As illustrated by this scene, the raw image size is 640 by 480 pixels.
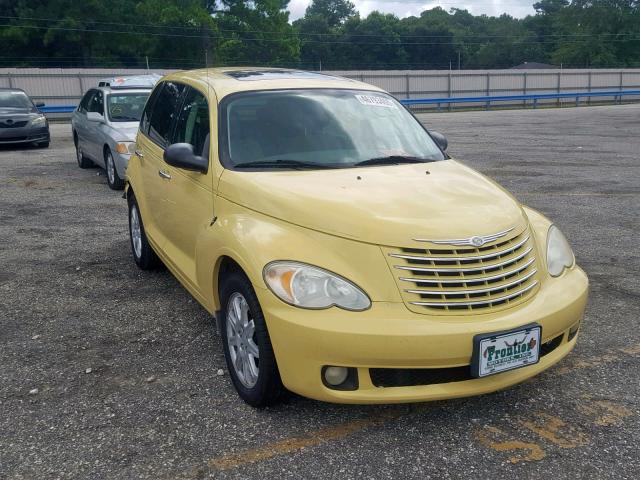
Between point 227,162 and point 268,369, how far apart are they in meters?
1.42

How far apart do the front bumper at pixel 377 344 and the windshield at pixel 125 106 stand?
27.4 feet

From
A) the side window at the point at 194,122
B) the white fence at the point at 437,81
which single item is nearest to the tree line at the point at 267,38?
the white fence at the point at 437,81

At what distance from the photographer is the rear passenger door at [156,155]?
5141 millimetres

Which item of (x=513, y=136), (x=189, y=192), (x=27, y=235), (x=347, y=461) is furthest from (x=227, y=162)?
(x=513, y=136)

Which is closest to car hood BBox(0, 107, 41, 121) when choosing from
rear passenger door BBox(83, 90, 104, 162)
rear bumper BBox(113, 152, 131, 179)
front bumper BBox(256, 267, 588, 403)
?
rear passenger door BBox(83, 90, 104, 162)

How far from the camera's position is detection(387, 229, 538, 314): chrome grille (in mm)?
3141

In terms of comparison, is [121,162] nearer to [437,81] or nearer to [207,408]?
[207,408]

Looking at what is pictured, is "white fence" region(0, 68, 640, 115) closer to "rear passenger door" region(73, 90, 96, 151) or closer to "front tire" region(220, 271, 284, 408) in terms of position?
"rear passenger door" region(73, 90, 96, 151)

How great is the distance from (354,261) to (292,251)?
1.04 feet

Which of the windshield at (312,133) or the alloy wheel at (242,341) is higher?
the windshield at (312,133)

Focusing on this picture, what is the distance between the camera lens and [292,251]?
10.8 ft

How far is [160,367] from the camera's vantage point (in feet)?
13.5

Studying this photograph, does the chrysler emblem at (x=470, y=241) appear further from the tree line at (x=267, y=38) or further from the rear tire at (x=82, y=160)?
the tree line at (x=267, y=38)

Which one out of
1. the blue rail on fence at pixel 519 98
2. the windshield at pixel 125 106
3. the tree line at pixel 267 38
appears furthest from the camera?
the tree line at pixel 267 38
